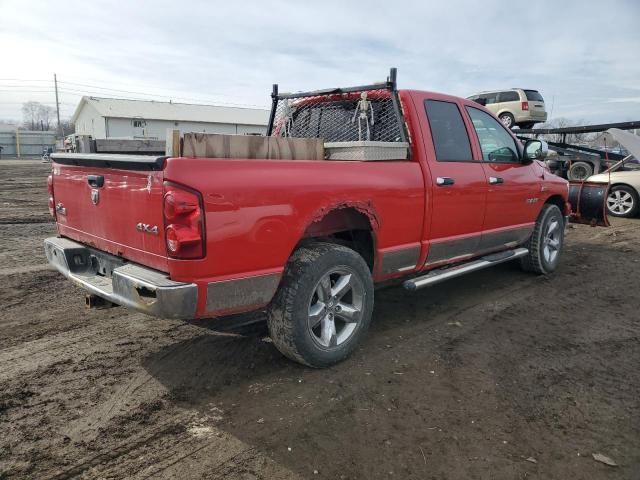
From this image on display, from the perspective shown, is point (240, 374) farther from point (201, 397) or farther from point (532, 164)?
point (532, 164)

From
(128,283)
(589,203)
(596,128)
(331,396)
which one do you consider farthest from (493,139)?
(596,128)

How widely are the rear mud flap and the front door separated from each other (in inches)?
141

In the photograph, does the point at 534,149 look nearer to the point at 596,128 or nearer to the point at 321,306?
the point at 321,306

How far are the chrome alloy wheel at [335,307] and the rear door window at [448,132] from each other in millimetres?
1529

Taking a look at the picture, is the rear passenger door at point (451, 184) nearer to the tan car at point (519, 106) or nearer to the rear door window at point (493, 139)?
the rear door window at point (493, 139)

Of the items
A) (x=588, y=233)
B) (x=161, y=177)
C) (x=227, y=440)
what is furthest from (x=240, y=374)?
(x=588, y=233)

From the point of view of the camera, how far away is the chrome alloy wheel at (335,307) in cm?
352

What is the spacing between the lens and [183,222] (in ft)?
9.11

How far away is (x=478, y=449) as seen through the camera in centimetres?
268

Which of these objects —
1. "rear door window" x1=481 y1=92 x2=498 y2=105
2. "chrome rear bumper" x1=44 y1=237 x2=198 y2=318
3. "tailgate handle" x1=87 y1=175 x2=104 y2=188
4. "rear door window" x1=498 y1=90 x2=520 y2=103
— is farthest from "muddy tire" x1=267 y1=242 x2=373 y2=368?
"rear door window" x1=481 y1=92 x2=498 y2=105

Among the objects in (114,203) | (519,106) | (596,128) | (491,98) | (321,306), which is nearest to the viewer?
(114,203)

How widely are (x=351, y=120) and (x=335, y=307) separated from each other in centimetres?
194

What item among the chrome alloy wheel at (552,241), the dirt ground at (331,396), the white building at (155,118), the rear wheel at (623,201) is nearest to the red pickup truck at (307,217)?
the dirt ground at (331,396)

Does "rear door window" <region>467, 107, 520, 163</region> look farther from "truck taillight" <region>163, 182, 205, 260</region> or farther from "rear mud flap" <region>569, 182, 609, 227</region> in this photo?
"rear mud flap" <region>569, 182, 609, 227</region>
